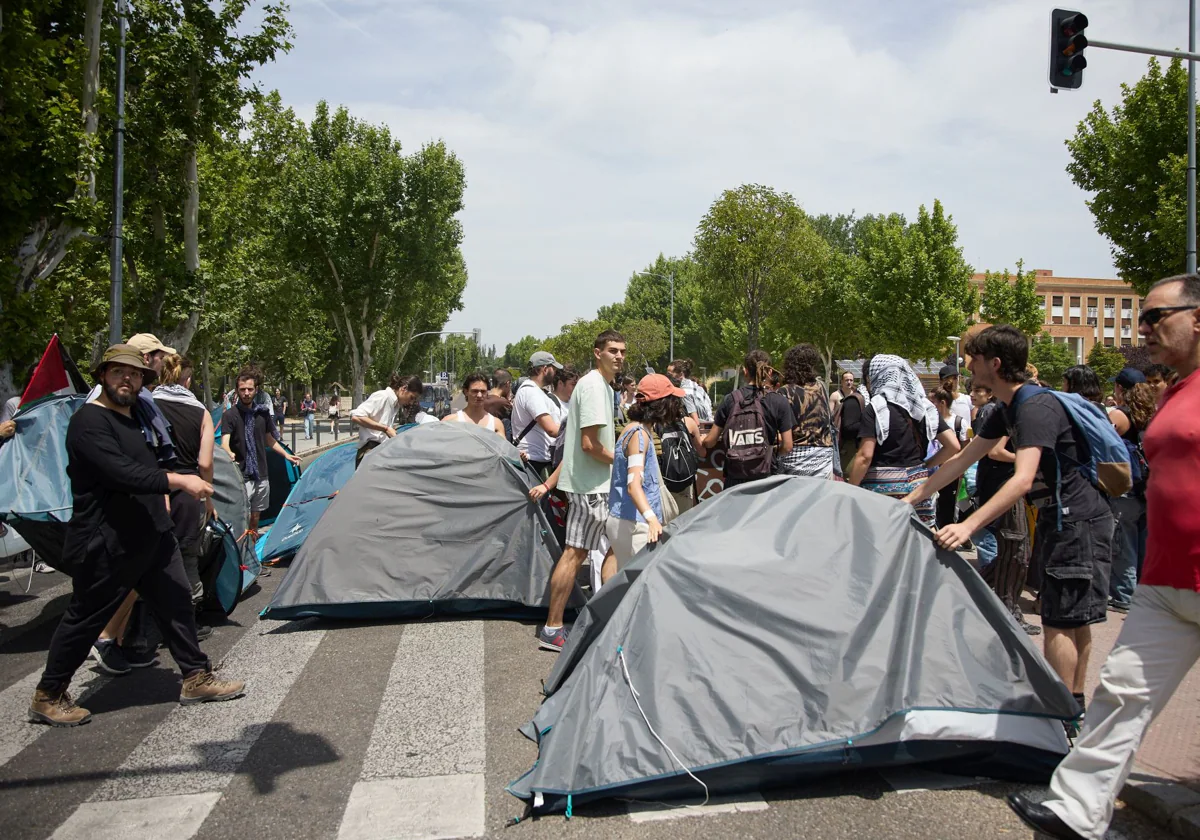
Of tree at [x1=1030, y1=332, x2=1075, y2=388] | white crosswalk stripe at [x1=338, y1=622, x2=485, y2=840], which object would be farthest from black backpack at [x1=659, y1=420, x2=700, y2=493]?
tree at [x1=1030, y1=332, x2=1075, y2=388]

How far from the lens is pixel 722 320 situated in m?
68.1

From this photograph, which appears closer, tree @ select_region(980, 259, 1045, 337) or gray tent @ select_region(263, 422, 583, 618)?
gray tent @ select_region(263, 422, 583, 618)

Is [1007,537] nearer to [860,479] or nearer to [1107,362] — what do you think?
[860,479]

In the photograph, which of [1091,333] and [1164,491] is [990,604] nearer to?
[1164,491]

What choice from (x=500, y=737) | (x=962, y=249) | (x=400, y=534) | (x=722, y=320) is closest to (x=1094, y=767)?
(x=500, y=737)

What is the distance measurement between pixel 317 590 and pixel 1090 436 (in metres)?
4.64

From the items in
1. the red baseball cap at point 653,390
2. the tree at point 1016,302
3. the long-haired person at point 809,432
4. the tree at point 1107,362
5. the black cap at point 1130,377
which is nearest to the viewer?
the red baseball cap at point 653,390

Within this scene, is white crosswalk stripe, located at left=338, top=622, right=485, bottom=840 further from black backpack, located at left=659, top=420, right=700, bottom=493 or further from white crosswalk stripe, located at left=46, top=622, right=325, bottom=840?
black backpack, located at left=659, top=420, right=700, bottom=493

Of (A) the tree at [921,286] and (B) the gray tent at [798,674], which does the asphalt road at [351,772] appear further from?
(A) the tree at [921,286]

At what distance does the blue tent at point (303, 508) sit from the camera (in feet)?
27.0

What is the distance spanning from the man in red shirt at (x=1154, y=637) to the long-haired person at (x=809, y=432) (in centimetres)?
320

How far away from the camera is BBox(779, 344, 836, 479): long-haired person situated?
626cm

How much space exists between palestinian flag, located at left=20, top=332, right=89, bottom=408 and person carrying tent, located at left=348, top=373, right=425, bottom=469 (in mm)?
2236

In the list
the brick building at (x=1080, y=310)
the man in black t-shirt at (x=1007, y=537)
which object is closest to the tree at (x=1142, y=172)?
the man in black t-shirt at (x=1007, y=537)
